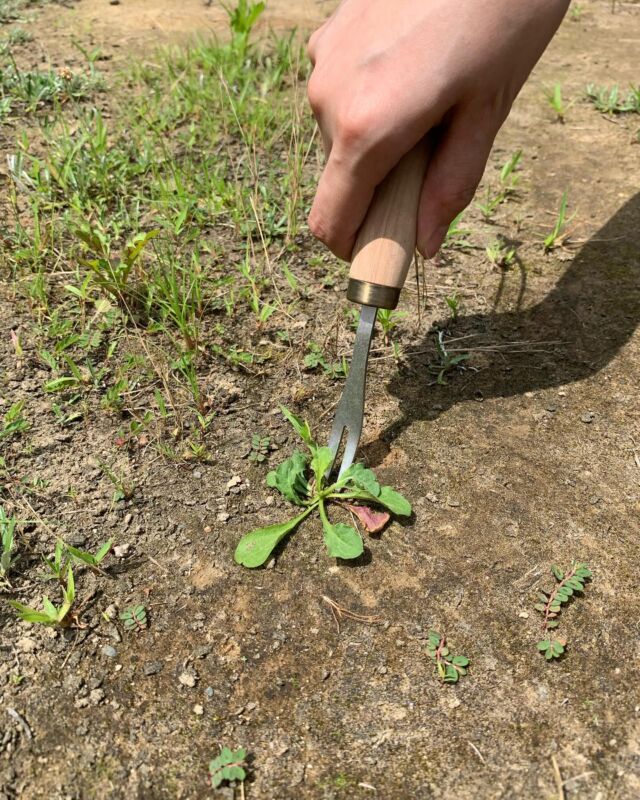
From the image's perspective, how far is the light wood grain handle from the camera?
158cm

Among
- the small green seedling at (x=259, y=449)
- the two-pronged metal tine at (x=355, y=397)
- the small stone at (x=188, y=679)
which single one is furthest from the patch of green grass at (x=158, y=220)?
the small stone at (x=188, y=679)

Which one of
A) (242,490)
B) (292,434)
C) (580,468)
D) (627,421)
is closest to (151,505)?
(242,490)

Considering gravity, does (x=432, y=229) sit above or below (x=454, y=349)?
above

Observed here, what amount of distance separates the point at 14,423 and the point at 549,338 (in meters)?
1.61

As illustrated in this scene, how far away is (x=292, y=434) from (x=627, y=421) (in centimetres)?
95

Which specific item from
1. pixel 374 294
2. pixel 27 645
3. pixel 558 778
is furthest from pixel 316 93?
pixel 558 778

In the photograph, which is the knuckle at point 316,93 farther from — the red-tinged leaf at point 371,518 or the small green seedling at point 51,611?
the small green seedling at point 51,611

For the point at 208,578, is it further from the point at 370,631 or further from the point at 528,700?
the point at 528,700

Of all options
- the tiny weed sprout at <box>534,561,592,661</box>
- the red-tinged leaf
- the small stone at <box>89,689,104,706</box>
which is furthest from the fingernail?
the small stone at <box>89,689,104,706</box>

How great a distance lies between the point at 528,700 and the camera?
1501 mm

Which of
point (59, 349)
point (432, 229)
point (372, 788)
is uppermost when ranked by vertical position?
point (432, 229)

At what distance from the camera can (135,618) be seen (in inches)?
64.2

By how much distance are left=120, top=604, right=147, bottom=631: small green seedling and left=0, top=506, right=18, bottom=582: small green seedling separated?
29cm

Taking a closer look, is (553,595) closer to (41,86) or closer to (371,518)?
(371,518)
